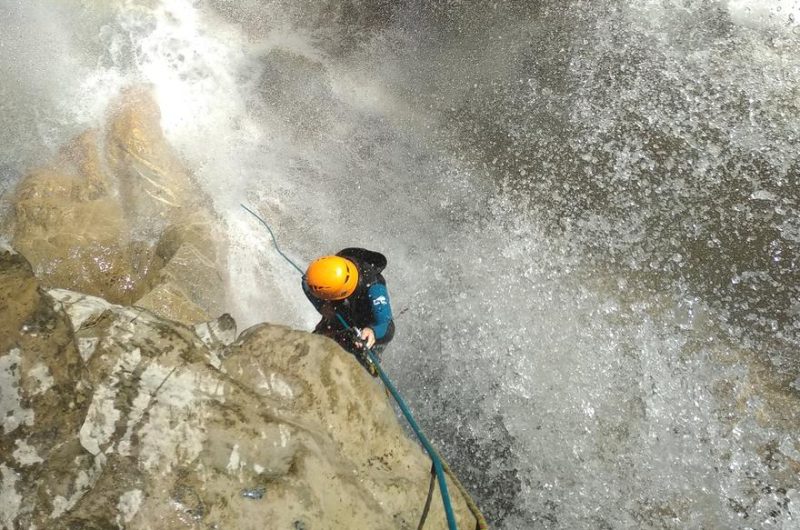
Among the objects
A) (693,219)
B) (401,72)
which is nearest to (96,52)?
(401,72)

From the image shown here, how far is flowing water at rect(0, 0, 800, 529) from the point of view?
410 centimetres

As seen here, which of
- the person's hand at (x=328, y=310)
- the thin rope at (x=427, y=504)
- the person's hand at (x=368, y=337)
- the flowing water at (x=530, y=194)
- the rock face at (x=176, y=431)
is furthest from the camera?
the person's hand at (x=328, y=310)

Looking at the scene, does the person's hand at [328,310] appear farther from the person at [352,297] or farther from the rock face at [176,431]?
the rock face at [176,431]

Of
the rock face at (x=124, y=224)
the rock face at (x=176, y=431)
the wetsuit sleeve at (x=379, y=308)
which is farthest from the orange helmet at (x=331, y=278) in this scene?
the rock face at (x=124, y=224)

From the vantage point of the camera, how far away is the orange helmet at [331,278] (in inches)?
162

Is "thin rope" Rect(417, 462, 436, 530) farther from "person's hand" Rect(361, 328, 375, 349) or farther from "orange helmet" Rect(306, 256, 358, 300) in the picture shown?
"orange helmet" Rect(306, 256, 358, 300)

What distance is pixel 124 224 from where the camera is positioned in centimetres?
551

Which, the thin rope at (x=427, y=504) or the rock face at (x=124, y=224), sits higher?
the thin rope at (x=427, y=504)

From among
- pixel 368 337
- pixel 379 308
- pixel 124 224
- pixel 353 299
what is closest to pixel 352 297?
pixel 353 299

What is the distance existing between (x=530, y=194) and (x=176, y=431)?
3.71 metres

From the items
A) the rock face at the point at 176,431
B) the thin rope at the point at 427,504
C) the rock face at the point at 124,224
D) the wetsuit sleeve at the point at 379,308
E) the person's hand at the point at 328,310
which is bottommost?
the rock face at the point at 124,224

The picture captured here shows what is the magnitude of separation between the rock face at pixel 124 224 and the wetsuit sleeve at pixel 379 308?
160 centimetres

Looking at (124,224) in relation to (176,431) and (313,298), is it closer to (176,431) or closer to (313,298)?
(313,298)

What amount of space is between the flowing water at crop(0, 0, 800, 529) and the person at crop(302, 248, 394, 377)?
0.77 m
